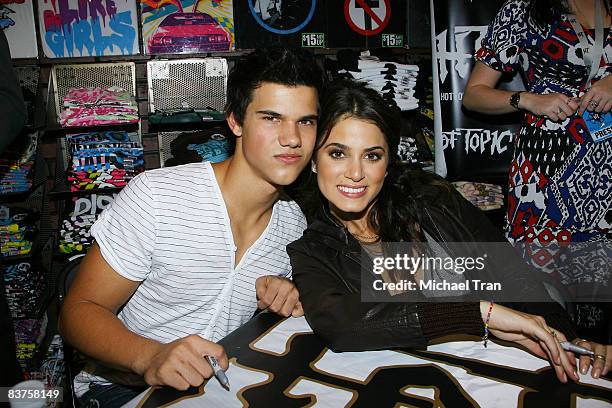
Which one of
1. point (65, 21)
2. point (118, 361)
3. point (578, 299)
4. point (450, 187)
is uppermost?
point (65, 21)

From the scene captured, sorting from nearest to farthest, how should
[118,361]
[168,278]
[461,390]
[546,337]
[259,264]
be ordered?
[461,390]
[546,337]
[118,361]
[168,278]
[259,264]

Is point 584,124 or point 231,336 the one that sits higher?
point 584,124

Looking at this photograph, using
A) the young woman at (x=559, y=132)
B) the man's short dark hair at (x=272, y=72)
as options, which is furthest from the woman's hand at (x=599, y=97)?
the man's short dark hair at (x=272, y=72)

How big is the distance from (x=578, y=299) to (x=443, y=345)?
1.25 m

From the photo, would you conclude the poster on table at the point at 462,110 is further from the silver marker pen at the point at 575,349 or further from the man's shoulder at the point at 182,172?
the silver marker pen at the point at 575,349

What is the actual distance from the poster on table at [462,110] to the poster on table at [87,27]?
2.22 m

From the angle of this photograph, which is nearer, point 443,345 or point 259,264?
point 443,345

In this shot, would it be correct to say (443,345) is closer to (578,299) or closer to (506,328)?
(506,328)

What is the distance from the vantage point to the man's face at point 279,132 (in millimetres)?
1750

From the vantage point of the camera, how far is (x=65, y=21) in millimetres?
3744

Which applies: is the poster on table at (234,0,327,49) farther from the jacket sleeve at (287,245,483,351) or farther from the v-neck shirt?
the jacket sleeve at (287,245,483,351)

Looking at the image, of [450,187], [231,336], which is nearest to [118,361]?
[231,336]

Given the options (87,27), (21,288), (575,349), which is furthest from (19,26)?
(575,349)

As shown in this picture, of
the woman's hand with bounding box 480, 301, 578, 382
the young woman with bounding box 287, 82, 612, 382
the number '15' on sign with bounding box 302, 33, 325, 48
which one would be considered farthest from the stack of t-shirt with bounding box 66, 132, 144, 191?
the woman's hand with bounding box 480, 301, 578, 382
